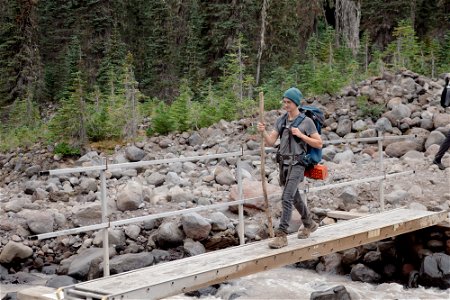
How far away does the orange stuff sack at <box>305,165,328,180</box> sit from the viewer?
23.3 feet

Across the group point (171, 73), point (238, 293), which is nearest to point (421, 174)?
point (238, 293)

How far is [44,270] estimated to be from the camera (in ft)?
33.7

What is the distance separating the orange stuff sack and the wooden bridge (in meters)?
0.78

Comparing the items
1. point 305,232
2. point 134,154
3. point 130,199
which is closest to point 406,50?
point 134,154

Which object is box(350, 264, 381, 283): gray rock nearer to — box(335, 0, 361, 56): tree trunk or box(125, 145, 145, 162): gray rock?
box(125, 145, 145, 162): gray rock

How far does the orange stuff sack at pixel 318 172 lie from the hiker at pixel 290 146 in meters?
0.14

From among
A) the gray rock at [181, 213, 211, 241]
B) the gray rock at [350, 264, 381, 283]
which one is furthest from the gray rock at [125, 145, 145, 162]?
the gray rock at [350, 264, 381, 283]

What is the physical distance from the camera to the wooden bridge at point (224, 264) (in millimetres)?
5578

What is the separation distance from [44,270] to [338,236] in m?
4.96

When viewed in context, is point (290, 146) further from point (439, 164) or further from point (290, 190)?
point (439, 164)

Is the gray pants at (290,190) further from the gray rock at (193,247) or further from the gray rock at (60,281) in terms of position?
the gray rock at (60,281)

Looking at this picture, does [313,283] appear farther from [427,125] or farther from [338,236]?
[427,125]

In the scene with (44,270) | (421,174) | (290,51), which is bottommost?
(44,270)

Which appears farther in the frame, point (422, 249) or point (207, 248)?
point (207, 248)
